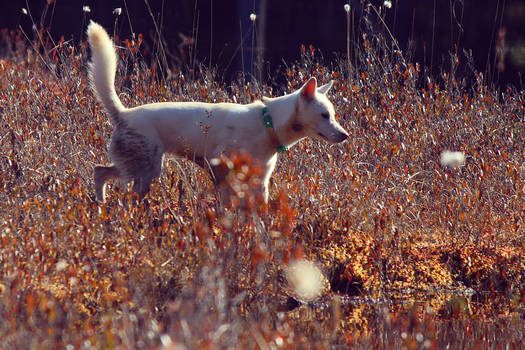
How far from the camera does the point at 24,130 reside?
5488 millimetres

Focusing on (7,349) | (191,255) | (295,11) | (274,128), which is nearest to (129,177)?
(274,128)

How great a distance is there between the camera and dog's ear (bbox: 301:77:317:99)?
15.2 ft

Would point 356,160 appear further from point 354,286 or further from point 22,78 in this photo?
point 22,78

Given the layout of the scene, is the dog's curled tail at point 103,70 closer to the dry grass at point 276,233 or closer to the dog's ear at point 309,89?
the dry grass at point 276,233

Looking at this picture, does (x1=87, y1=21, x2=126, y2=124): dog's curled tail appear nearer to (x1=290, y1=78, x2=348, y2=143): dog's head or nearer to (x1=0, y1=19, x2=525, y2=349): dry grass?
(x1=0, y1=19, x2=525, y2=349): dry grass

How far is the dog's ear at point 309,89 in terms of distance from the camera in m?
4.63

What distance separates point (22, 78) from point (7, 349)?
4.46 m

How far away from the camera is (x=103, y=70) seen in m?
4.68

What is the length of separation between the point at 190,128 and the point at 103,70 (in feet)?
2.10

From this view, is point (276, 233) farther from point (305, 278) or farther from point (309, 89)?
point (309, 89)

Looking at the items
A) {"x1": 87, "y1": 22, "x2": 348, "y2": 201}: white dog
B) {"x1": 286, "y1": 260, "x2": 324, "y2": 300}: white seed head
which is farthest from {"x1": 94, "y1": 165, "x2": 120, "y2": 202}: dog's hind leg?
{"x1": 286, "y1": 260, "x2": 324, "y2": 300}: white seed head

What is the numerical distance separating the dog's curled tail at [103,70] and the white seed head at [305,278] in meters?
A: 1.50

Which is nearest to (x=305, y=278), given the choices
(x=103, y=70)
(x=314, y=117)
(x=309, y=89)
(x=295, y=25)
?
(x=314, y=117)

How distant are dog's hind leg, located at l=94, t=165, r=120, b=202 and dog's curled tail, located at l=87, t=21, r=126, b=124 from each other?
29cm
